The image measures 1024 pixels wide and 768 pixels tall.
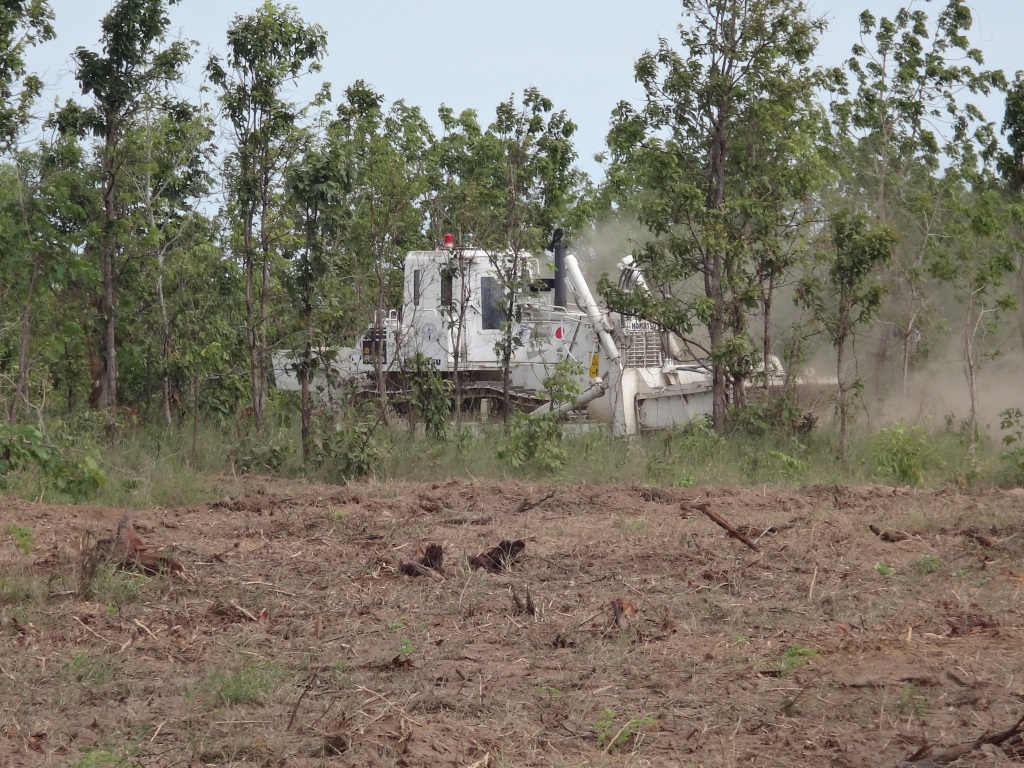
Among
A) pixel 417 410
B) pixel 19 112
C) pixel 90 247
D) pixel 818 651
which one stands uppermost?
pixel 19 112

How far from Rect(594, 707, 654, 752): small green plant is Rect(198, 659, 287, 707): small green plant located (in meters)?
1.55

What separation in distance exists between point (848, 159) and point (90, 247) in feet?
43.9

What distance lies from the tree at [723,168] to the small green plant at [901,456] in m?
1.97

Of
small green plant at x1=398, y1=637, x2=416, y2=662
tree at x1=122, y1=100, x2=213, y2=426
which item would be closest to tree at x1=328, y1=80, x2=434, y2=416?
tree at x1=122, y1=100, x2=213, y2=426

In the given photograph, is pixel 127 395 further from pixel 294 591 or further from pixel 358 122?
pixel 294 591

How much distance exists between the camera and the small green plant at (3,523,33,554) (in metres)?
8.12

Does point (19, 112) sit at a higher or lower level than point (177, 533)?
higher

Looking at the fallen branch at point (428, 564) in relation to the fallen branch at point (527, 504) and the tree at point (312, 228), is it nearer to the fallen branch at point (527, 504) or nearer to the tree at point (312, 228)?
the fallen branch at point (527, 504)

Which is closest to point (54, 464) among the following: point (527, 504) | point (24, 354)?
point (24, 354)

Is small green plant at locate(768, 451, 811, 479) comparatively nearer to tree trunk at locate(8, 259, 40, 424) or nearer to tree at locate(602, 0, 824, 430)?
tree at locate(602, 0, 824, 430)

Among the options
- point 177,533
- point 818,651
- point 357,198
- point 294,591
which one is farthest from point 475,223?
point 818,651

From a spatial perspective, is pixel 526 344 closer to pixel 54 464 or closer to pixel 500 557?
pixel 54 464

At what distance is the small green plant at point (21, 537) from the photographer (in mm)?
8117

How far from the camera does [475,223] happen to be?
16078 millimetres
